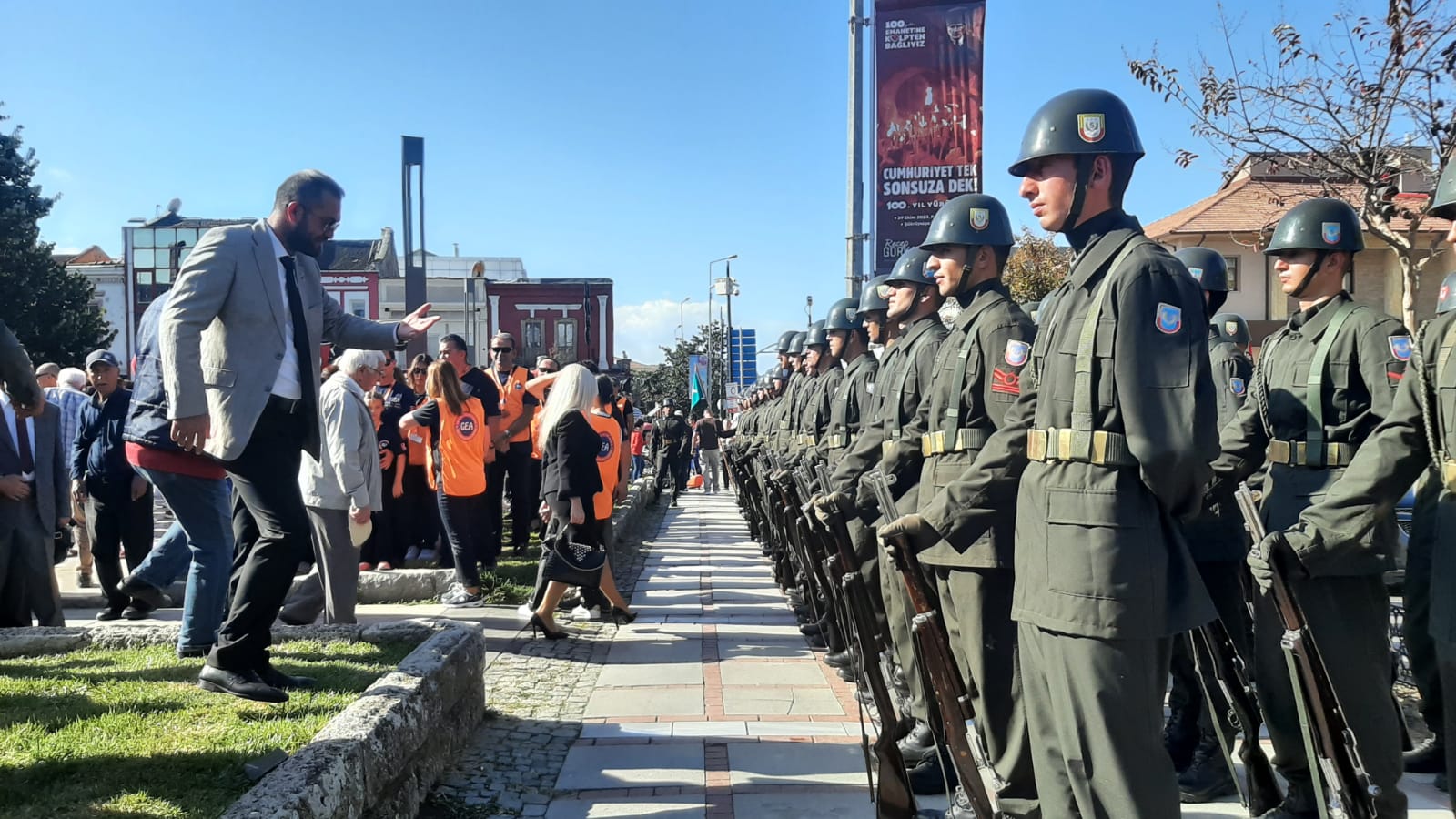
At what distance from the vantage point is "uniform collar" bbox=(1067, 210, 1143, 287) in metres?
2.98

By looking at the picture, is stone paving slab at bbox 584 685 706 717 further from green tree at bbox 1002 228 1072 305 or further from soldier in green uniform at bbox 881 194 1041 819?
green tree at bbox 1002 228 1072 305

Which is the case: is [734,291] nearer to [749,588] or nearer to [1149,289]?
[749,588]

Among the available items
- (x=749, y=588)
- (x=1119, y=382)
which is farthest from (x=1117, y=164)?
(x=749, y=588)

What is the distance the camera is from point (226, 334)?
4.15 m

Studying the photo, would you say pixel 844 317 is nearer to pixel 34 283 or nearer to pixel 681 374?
pixel 34 283

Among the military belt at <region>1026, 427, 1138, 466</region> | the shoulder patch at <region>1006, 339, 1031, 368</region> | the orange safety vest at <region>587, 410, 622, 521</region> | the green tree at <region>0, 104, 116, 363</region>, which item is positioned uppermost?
the green tree at <region>0, 104, 116, 363</region>

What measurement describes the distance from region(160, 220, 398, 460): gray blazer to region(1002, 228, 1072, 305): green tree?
2690 centimetres

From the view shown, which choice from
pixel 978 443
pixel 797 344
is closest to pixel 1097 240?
pixel 978 443

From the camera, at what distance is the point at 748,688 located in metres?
6.07

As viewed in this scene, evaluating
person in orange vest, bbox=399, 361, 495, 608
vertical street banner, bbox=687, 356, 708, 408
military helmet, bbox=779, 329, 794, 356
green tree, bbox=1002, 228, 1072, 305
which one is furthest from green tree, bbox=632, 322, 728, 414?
person in orange vest, bbox=399, 361, 495, 608

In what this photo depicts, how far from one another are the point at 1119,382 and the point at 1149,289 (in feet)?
0.83

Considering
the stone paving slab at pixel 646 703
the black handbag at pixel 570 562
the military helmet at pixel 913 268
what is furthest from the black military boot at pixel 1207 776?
the black handbag at pixel 570 562

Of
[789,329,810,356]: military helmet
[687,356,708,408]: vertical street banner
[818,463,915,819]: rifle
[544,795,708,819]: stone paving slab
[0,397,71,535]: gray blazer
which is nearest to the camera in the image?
[818,463,915,819]: rifle

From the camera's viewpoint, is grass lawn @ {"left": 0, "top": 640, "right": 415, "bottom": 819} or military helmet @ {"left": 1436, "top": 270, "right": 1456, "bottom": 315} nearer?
grass lawn @ {"left": 0, "top": 640, "right": 415, "bottom": 819}
